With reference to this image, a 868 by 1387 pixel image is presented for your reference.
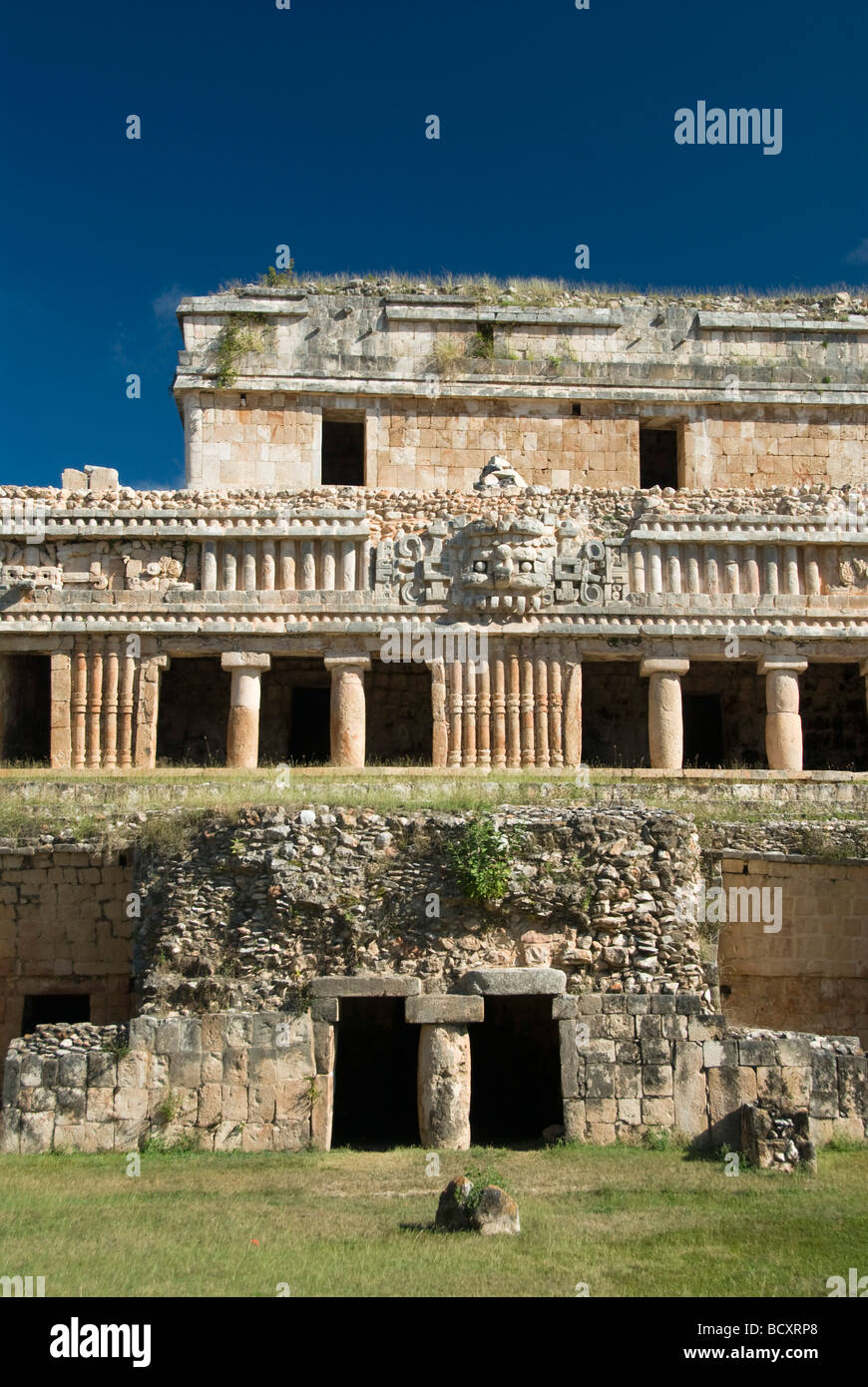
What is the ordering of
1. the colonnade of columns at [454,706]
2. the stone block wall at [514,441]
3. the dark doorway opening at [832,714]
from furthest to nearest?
the stone block wall at [514,441]
the dark doorway opening at [832,714]
the colonnade of columns at [454,706]

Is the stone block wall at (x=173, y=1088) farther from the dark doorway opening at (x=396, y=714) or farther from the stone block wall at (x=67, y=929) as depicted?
the dark doorway opening at (x=396, y=714)

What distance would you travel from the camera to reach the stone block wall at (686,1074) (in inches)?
523

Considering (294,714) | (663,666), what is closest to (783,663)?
(663,666)

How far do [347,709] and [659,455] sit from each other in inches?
422

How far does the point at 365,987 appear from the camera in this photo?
13.7 m

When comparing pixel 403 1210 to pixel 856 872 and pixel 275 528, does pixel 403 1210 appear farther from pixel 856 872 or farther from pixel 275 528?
pixel 275 528

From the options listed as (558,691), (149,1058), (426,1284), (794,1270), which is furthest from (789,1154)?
(558,691)

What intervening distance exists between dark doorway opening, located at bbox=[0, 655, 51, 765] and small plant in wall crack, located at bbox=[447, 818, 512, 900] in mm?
9270

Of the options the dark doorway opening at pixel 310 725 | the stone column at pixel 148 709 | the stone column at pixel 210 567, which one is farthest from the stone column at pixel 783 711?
the stone column at pixel 148 709

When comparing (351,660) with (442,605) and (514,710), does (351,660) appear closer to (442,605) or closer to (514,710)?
(442,605)

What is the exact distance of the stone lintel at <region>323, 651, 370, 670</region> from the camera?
21375 millimetres

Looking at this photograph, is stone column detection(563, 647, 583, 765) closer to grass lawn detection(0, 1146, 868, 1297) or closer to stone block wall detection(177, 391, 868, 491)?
stone block wall detection(177, 391, 868, 491)

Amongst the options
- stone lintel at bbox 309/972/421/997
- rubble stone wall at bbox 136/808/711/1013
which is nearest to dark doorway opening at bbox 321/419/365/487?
rubble stone wall at bbox 136/808/711/1013

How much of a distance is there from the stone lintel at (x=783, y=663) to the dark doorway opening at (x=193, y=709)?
907cm
